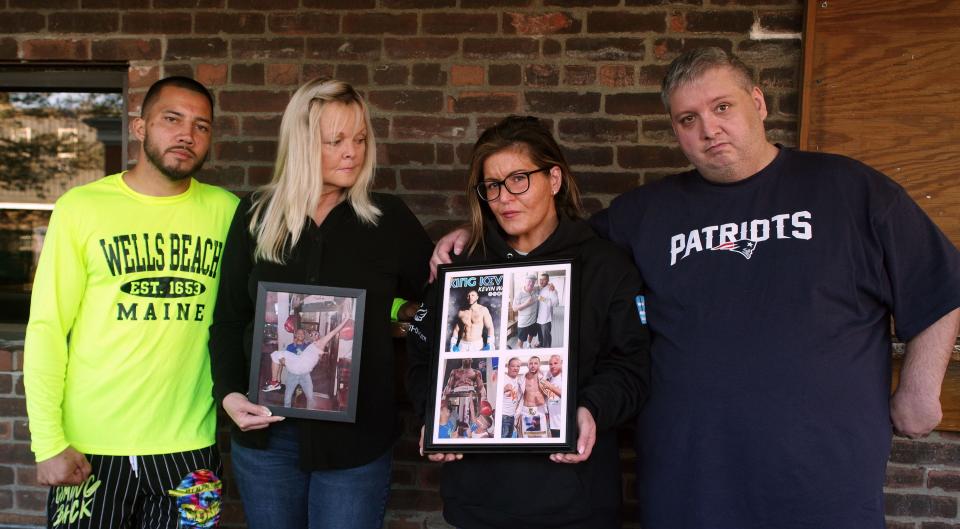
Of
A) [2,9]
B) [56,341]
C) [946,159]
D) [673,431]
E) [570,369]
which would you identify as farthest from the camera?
[2,9]

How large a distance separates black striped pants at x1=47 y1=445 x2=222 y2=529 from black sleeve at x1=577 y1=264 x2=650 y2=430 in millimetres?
1233

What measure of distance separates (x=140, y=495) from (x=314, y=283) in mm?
851

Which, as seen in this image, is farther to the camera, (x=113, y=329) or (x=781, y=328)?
(x=113, y=329)

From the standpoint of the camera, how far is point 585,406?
1.95 meters

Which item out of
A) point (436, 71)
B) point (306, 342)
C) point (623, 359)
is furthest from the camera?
point (436, 71)

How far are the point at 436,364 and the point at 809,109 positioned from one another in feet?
6.18

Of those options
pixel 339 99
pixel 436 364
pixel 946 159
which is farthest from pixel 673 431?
pixel 946 159

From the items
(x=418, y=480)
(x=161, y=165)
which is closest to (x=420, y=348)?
(x=161, y=165)

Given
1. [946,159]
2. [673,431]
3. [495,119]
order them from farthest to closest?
[495,119] → [946,159] → [673,431]

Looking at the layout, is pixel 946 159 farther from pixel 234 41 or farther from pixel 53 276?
pixel 53 276

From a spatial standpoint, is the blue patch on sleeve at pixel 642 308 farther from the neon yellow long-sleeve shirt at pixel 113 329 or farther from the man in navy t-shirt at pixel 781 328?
the neon yellow long-sleeve shirt at pixel 113 329

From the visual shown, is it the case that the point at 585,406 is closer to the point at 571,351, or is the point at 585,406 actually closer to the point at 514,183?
the point at 571,351

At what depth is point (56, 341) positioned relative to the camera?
2203 millimetres

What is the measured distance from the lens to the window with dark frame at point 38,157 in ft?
11.8
